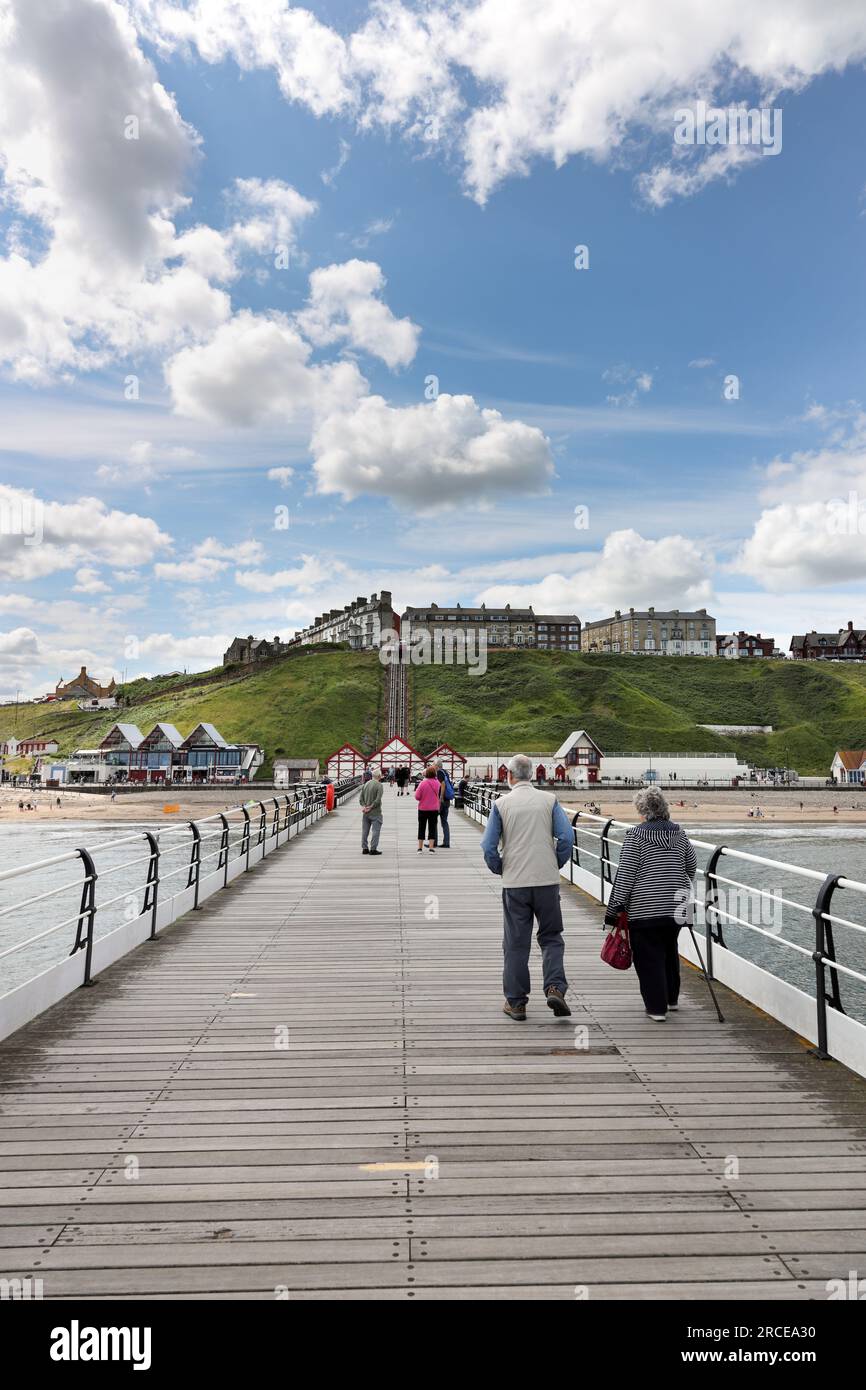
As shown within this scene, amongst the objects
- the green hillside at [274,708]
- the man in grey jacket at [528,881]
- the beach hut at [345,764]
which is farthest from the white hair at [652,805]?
the green hillside at [274,708]

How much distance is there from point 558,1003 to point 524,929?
0.63 metres

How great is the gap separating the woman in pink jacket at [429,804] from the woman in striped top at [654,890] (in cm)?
1042

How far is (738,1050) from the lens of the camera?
577 cm

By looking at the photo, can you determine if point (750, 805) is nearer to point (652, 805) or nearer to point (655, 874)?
point (652, 805)

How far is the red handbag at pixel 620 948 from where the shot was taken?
623 cm

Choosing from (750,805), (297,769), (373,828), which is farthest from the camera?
(297,769)

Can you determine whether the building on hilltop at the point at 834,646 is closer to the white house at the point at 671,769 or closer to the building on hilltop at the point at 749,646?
the building on hilltop at the point at 749,646

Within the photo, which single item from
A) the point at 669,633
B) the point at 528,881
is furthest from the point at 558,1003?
the point at 669,633

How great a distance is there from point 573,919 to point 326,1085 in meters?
6.47

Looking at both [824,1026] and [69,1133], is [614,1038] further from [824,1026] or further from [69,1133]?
[69,1133]

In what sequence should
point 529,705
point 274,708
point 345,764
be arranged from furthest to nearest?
point 529,705 → point 274,708 → point 345,764

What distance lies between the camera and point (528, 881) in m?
6.41

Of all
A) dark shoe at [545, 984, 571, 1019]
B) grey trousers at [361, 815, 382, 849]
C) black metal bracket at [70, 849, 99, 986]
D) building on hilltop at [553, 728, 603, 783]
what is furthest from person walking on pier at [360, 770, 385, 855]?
building on hilltop at [553, 728, 603, 783]
